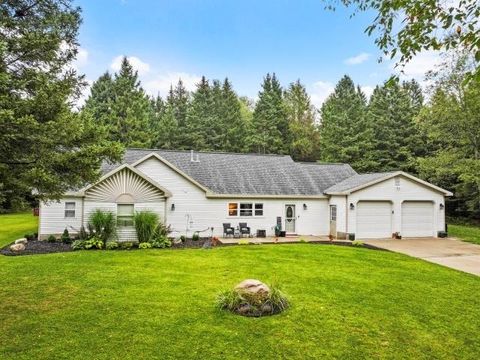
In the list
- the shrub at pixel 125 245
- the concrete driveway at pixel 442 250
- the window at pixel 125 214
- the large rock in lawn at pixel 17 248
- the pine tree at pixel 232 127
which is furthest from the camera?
the pine tree at pixel 232 127

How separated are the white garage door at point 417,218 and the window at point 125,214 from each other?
606 inches

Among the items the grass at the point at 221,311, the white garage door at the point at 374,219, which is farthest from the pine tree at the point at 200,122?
the grass at the point at 221,311

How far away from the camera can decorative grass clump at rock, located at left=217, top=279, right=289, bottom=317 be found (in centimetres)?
758

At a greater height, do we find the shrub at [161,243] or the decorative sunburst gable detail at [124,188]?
the decorative sunburst gable detail at [124,188]

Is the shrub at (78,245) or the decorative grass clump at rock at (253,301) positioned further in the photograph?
the shrub at (78,245)

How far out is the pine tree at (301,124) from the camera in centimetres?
4684

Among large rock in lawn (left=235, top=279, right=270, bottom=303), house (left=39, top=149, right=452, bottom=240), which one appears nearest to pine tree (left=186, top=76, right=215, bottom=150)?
house (left=39, top=149, right=452, bottom=240)

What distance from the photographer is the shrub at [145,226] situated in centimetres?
1645

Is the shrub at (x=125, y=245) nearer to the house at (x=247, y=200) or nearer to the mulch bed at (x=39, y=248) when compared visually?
the house at (x=247, y=200)

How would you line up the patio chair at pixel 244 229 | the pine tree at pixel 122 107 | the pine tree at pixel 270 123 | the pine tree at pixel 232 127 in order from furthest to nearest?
the pine tree at pixel 232 127 → the pine tree at pixel 270 123 → the pine tree at pixel 122 107 → the patio chair at pixel 244 229

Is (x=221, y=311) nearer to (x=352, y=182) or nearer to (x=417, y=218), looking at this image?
(x=352, y=182)

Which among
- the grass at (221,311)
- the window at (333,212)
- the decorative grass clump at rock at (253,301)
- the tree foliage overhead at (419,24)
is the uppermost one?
the tree foliage overhead at (419,24)

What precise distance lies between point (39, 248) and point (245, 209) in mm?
10507

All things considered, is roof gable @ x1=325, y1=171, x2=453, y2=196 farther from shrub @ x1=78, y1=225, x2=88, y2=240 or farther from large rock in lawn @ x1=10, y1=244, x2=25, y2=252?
large rock in lawn @ x1=10, y1=244, x2=25, y2=252
